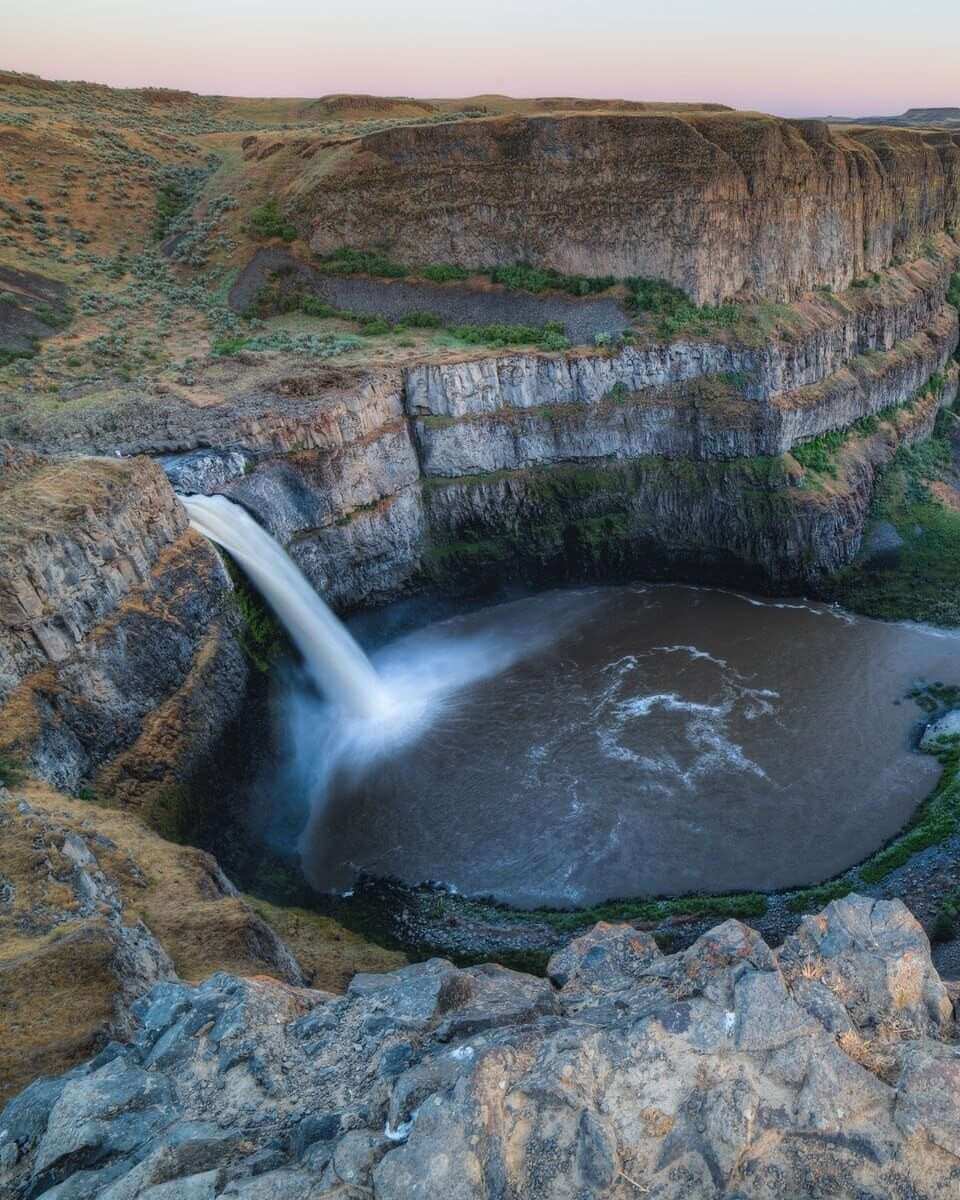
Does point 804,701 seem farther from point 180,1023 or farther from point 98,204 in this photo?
point 98,204

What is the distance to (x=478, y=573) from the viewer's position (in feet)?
136

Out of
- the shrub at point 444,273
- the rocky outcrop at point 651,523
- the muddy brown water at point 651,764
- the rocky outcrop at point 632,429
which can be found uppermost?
the shrub at point 444,273

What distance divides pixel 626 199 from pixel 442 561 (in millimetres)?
21046

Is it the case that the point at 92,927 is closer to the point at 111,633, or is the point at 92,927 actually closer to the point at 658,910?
the point at 111,633

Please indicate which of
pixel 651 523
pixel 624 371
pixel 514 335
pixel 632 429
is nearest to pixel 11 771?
pixel 651 523

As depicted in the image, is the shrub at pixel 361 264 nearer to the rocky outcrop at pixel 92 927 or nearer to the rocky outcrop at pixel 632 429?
the rocky outcrop at pixel 632 429

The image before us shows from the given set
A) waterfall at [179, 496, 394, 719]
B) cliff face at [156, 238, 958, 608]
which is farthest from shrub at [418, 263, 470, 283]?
waterfall at [179, 496, 394, 719]

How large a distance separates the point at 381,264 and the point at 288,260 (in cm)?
634

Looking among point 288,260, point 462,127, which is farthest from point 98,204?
point 462,127

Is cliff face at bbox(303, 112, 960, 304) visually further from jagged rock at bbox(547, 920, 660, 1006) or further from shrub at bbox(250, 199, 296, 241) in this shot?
jagged rock at bbox(547, 920, 660, 1006)

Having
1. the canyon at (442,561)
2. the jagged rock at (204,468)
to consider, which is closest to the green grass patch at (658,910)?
the canyon at (442,561)

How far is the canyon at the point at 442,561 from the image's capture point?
9.59 metres

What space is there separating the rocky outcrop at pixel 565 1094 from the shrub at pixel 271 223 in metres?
49.1

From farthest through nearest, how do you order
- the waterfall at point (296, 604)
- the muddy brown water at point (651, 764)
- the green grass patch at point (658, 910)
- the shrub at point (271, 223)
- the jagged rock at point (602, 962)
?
the shrub at point (271, 223), the waterfall at point (296, 604), the muddy brown water at point (651, 764), the green grass patch at point (658, 910), the jagged rock at point (602, 962)
